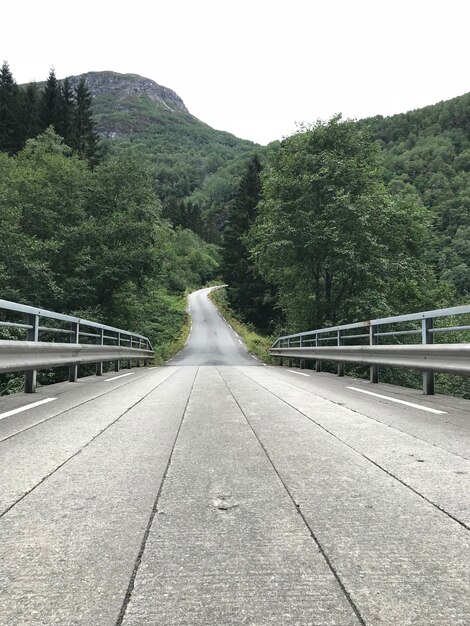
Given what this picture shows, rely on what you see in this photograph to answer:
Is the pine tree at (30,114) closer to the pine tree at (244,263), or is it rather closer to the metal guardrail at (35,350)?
the pine tree at (244,263)

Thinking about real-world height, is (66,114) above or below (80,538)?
above

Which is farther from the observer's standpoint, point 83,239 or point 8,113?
point 8,113

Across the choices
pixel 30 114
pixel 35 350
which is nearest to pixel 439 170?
pixel 30 114

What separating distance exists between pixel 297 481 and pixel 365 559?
1.09 m

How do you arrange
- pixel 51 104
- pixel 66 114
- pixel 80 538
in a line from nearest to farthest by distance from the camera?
pixel 80 538
pixel 51 104
pixel 66 114

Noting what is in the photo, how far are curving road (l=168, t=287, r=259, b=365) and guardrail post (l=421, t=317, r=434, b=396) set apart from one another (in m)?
23.4

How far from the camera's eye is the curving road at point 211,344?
33.3m

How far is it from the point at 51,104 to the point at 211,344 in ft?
149

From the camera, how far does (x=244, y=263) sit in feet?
168

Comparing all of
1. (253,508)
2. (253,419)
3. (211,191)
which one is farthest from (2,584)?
(211,191)

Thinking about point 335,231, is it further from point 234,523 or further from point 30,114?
point 30,114

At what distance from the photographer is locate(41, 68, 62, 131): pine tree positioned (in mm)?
63500

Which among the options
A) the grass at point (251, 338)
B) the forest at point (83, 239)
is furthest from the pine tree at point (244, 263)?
the forest at point (83, 239)

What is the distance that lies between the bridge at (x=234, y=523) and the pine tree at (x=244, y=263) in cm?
4340
